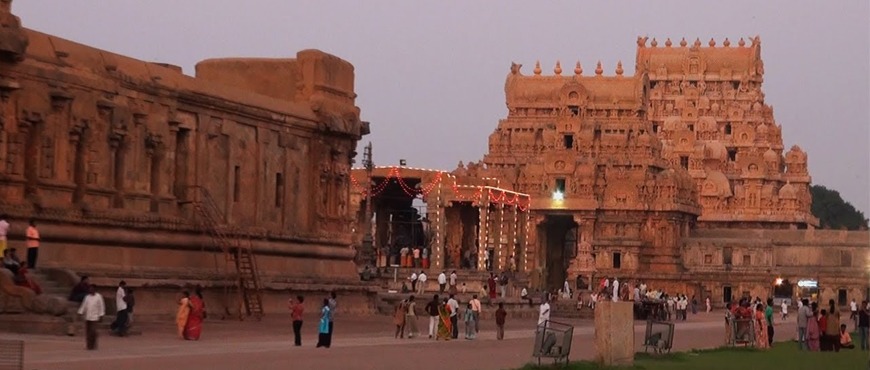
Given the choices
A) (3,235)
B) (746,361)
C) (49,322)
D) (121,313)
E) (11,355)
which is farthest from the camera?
(746,361)

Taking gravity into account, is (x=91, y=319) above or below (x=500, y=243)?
below

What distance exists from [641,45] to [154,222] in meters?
113

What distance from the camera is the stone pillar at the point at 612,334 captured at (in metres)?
32.0

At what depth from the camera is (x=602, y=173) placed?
116 m

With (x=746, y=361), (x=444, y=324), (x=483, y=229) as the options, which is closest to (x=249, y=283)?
(x=444, y=324)

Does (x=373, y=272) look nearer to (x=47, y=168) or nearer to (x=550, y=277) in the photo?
(x=47, y=168)

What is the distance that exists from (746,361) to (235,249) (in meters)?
15.0

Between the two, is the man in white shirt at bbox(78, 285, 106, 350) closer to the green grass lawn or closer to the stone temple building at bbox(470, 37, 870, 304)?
the green grass lawn

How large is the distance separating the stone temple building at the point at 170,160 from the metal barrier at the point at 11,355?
1084 cm

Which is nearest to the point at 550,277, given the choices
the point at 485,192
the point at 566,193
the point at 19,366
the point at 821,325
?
the point at 566,193

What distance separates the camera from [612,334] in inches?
1261

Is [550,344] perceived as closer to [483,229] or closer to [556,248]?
[483,229]

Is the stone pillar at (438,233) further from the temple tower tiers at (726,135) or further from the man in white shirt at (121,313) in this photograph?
the temple tower tiers at (726,135)

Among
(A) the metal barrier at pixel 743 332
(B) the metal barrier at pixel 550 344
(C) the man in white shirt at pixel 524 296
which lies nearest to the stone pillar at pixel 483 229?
(C) the man in white shirt at pixel 524 296
